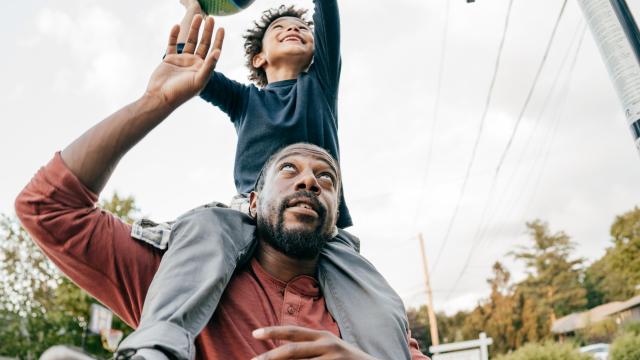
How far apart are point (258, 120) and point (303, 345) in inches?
59.6

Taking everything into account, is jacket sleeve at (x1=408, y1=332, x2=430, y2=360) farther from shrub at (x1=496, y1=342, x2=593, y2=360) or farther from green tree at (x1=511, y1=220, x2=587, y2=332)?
green tree at (x1=511, y1=220, x2=587, y2=332)

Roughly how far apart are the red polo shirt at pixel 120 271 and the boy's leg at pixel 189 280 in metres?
0.11

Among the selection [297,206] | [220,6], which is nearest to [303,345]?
[297,206]

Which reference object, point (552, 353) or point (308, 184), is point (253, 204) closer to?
point (308, 184)

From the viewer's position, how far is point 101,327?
1419 centimetres

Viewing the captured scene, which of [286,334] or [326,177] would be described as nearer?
[286,334]

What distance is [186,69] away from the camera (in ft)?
6.33

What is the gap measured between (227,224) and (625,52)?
1.97 m

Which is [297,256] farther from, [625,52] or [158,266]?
[625,52]

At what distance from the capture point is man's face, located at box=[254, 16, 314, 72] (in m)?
3.17

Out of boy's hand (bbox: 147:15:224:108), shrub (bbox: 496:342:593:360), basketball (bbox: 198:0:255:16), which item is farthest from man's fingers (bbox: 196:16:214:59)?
shrub (bbox: 496:342:593:360)

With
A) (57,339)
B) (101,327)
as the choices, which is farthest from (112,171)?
(57,339)

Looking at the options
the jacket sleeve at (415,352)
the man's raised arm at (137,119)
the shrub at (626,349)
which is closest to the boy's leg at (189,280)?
the man's raised arm at (137,119)

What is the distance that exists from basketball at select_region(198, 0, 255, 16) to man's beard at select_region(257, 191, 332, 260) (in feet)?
4.22
